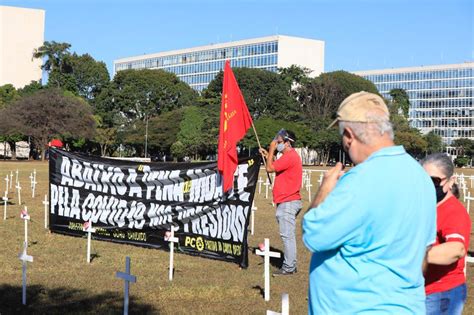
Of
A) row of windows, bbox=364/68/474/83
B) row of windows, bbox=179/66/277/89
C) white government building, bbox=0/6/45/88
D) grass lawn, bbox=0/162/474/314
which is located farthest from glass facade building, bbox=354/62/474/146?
grass lawn, bbox=0/162/474/314

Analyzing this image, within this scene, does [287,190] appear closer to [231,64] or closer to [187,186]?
[187,186]

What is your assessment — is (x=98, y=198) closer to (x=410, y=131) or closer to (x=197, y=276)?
(x=197, y=276)

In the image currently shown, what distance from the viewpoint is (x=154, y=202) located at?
12.8 meters

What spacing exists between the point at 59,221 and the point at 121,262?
3704 mm

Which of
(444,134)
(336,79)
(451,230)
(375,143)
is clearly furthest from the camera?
(444,134)

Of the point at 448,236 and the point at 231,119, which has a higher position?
the point at 231,119

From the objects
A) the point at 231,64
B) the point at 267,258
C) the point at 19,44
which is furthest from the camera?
the point at 231,64

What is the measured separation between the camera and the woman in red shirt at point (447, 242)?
4.31 metres

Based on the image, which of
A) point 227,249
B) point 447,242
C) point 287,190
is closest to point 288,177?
point 287,190

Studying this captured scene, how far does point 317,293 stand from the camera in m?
3.16

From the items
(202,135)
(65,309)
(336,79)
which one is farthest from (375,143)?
(336,79)

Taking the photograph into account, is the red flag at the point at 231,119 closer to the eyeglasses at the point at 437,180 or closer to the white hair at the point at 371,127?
the eyeglasses at the point at 437,180

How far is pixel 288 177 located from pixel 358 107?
687cm

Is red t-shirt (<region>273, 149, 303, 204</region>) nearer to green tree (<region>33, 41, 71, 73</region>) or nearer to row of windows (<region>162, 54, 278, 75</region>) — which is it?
green tree (<region>33, 41, 71, 73</region>)
